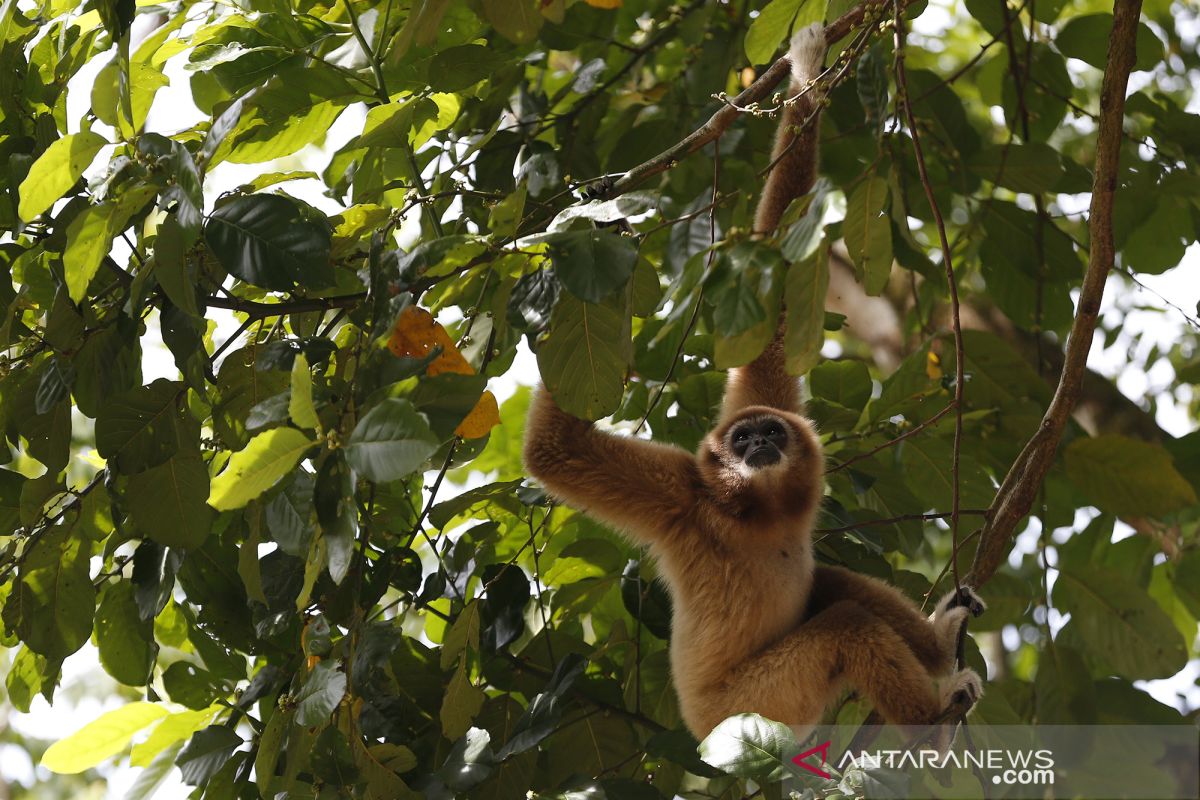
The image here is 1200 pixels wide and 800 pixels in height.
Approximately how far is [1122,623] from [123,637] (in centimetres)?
367

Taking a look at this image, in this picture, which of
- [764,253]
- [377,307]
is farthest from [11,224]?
[764,253]

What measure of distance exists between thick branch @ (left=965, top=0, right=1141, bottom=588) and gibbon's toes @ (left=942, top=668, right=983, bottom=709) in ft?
2.11

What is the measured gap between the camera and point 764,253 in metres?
2.48

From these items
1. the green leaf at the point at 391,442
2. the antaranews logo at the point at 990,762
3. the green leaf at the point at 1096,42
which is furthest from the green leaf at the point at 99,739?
the green leaf at the point at 1096,42

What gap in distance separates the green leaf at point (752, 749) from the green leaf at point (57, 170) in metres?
2.15

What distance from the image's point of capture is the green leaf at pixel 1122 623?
4190mm

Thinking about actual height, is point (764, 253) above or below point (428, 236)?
above

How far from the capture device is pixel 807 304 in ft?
8.67

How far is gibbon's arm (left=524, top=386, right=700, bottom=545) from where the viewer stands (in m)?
3.86

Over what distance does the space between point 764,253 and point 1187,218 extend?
3618mm

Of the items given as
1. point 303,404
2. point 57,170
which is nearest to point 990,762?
point 303,404

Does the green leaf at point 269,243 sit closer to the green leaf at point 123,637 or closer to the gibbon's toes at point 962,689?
the green leaf at point 123,637

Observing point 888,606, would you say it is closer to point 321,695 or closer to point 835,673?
point 835,673

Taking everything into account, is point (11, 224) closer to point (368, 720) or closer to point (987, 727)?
point (368, 720)
